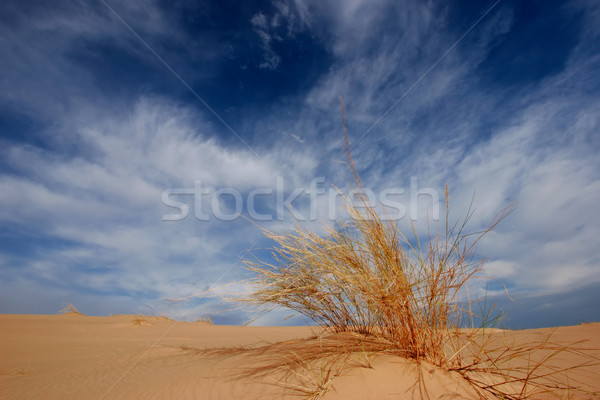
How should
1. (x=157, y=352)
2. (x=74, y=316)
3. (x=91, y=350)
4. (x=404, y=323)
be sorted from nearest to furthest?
1. (x=404, y=323)
2. (x=157, y=352)
3. (x=91, y=350)
4. (x=74, y=316)

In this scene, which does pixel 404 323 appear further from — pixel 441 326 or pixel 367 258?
pixel 367 258

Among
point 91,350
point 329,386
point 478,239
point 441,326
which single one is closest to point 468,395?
point 441,326

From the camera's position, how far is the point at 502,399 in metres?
1.76

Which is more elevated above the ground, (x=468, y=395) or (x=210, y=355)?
(x=210, y=355)

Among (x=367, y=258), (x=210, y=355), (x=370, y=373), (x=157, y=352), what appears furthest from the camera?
(x=157, y=352)

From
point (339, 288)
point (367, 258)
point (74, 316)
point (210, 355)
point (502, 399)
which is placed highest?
point (74, 316)

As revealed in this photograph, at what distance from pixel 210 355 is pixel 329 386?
1.85 metres

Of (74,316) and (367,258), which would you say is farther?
(74,316)

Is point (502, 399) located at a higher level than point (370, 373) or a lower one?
lower

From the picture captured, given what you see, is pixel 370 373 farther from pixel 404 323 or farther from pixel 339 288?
pixel 339 288

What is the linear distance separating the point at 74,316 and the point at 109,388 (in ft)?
34.2

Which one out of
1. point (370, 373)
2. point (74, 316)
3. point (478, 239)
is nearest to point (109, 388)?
point (370, 373)

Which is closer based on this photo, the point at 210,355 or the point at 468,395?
the point at 468,395

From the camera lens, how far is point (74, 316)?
415 inches
